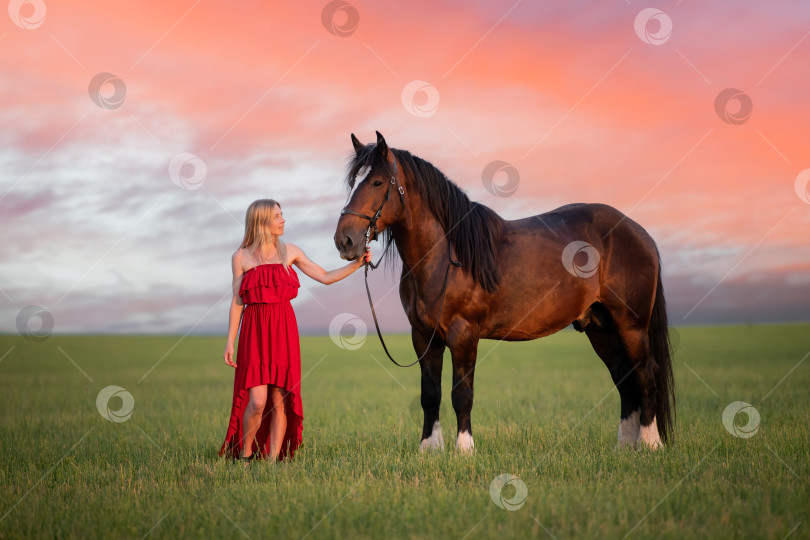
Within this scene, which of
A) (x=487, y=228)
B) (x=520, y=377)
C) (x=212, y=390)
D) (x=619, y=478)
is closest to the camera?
(x=619, y=478)

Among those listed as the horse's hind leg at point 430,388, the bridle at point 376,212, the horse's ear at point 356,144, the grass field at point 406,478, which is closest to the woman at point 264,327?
the bridle at point 376,212

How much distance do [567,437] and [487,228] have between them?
9.71 feet

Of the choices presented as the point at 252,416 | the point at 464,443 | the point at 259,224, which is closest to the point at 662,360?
the point at 464,443

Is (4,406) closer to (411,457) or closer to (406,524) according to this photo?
(411,457)

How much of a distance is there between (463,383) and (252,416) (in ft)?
7.10

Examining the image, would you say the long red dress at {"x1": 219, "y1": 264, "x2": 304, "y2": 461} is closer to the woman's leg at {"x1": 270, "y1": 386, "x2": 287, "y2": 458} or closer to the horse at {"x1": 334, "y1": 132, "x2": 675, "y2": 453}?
the woman's leg at {"x1": 270, "y1": 386, "x2": 287, "y2": 458}

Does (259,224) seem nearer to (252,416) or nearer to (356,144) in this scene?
(356,144)

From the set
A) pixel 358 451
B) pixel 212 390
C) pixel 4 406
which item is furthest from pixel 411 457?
pixel 212 390

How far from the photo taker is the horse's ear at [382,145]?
5.80 meters

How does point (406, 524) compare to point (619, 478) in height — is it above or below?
below

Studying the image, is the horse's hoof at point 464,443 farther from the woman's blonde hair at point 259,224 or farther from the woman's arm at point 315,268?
the woman's blonde hair at point 259,224

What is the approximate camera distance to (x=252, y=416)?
6.14 meters

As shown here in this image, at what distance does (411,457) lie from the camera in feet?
20.1

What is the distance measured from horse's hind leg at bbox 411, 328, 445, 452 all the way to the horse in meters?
0.01
